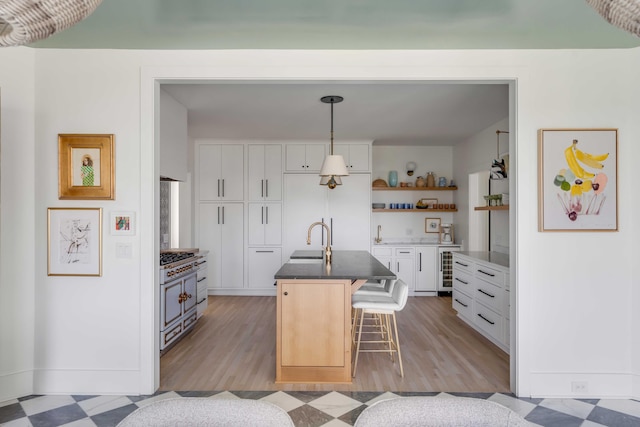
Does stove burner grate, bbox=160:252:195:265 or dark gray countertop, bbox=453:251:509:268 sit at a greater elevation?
stove burner grate, bbox=160:252:195:265

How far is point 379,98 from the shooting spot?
3.86m

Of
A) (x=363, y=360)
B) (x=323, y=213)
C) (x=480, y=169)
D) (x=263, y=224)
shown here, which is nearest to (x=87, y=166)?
(x=363, y=360)

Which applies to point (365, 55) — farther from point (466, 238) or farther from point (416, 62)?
point (466, 238)

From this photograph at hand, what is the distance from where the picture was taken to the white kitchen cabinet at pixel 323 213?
587 cm

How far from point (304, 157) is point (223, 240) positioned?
183cm

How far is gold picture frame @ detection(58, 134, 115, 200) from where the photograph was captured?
271 centimetres

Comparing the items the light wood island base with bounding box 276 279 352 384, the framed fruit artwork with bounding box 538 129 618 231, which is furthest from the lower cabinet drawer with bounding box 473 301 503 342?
the light wood island base with bounding box 276 279 352 384

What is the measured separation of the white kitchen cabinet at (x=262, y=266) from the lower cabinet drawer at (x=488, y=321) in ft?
9.73

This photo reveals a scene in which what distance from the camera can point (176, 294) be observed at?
A: 12.3 ft

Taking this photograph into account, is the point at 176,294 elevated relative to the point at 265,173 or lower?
lower

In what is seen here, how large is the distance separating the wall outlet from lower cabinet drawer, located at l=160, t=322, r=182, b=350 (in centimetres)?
337

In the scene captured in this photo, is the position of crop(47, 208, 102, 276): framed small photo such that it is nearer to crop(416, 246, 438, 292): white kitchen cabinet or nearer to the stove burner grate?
the stove burner grate

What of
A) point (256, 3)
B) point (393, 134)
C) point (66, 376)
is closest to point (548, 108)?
point (256, 3)

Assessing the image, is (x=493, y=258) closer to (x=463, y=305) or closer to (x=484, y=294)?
(x=484, y=294)
